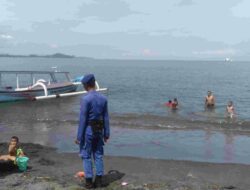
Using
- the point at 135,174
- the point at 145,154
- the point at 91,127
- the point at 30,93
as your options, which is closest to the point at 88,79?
the point at 91,127

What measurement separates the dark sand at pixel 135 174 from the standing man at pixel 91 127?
0.50 m

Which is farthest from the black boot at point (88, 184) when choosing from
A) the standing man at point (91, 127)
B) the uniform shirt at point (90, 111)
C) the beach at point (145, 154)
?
the uniform shirt at point (90, 111)

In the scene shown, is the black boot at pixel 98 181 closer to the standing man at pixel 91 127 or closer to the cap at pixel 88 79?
the standing man at pixel 91 127

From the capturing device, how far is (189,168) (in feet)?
36.6

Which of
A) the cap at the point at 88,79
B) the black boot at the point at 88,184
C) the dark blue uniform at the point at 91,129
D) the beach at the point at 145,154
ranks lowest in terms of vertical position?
the beach at the point at 145,154

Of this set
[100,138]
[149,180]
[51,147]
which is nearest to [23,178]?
[100,138]

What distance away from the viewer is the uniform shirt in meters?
8.42

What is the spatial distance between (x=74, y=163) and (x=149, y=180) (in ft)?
8.67

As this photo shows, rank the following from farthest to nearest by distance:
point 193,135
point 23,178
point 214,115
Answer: point 214,115
point 193,135
point 23,178

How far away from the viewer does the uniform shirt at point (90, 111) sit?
8.42m

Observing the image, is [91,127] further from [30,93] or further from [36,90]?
[36,90]

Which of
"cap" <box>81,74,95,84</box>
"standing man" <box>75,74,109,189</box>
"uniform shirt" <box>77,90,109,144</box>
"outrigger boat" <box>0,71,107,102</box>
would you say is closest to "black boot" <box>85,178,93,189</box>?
"standing man" <box>75,74,109,189</box>

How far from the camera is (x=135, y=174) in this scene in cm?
1012

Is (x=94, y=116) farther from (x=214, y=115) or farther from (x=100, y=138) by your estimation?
(x=214, y=115)
